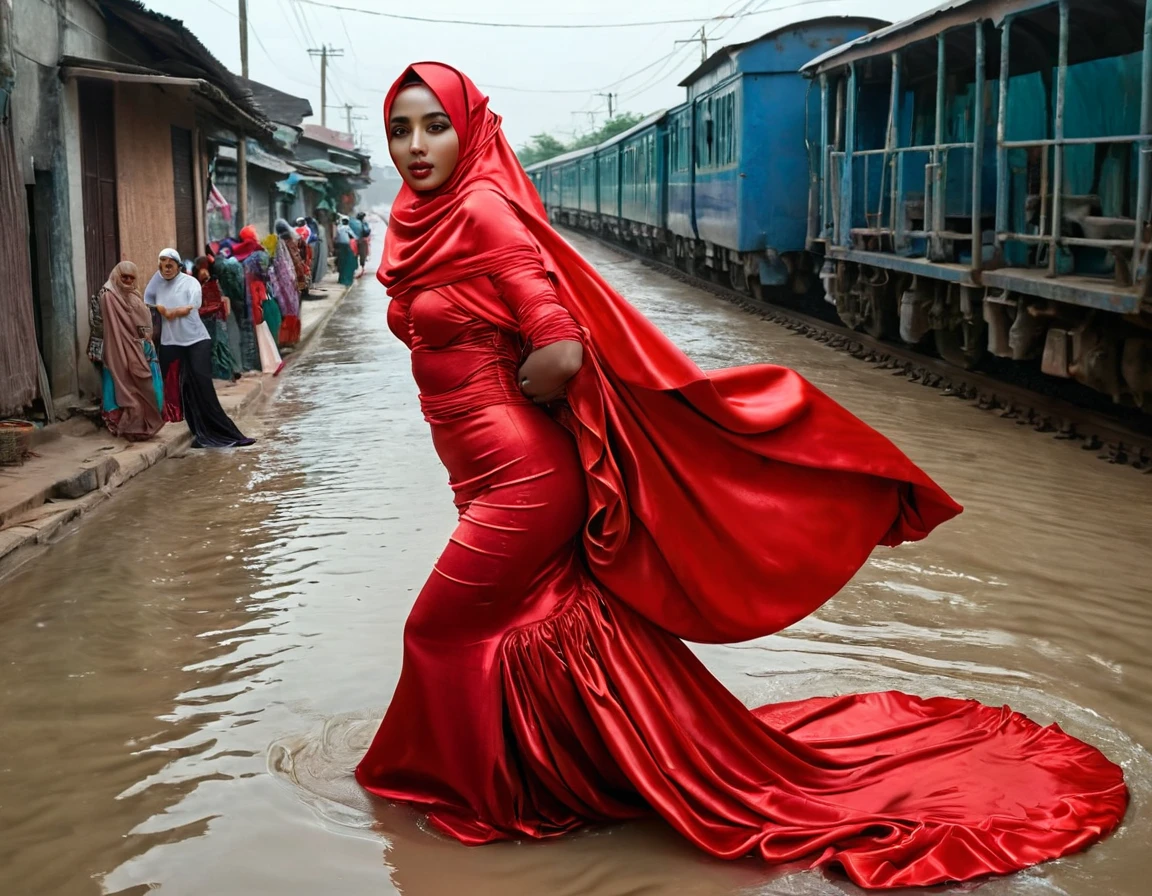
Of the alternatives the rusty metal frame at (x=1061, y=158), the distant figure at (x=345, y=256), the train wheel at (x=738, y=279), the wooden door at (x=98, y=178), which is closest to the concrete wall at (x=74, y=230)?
the wooden door at (x=98, y=178)

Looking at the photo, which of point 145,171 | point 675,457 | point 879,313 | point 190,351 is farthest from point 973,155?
point 675,457

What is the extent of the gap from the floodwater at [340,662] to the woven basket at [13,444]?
2.37 feet

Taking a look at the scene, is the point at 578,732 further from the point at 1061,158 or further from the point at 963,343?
the point at 963,343

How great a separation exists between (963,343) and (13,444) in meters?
8.22

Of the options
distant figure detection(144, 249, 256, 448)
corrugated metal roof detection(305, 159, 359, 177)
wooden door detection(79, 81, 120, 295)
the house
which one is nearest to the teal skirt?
distant figure detection(144, 249, 256, 448)

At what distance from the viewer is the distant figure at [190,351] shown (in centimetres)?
960

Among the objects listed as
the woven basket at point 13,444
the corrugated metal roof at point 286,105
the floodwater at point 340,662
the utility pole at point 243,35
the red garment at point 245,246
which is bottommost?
the floodwater at point 340,662

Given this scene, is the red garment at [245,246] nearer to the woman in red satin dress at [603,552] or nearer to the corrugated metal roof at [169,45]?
the corrugated metal roof at [169,45]

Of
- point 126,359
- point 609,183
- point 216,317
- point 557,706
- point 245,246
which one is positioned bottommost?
point 557,706

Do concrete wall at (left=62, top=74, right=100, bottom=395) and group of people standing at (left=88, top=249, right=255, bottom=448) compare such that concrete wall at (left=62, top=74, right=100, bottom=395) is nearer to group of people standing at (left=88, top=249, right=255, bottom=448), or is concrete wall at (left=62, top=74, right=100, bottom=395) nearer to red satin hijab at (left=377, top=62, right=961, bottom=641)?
group of people standing at (left=88, top=249, right=255, bottom=448)

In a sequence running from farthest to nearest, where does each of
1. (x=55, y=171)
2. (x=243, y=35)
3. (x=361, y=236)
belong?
(x=361, y=236), (x=243, y=35), (x=55, y=171)

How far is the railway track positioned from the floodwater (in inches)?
9.9

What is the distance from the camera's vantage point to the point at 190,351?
9.65 m

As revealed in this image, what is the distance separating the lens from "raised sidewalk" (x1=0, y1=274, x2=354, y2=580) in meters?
6.67
